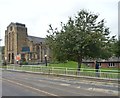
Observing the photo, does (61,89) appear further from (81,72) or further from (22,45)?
(22,45)

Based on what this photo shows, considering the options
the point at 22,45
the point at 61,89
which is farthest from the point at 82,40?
the point at 22,45

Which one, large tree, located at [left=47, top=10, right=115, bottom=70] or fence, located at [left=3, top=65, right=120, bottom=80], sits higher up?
large tree, located at [left=47, top=10, right=115, bottom=70]

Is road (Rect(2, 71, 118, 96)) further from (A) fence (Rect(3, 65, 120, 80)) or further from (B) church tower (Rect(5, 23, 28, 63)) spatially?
(B) church tower (Rect(5, 23, 28, 63))

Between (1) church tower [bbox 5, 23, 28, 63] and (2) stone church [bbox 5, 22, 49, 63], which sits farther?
(1) church tower [bbox 5, 23, 28, 63]

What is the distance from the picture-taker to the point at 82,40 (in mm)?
30891

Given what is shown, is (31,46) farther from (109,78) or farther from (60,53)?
(109,78)

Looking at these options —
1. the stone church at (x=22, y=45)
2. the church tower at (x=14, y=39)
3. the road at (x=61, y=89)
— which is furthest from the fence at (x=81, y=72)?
the church tower at (x=14, y=39)

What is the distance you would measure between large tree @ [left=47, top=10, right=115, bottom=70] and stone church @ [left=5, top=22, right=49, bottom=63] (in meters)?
66.1

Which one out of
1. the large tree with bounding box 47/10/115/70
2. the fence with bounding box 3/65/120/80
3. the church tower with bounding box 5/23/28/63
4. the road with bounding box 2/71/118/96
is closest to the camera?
the road with bounding box 2/71/118/96

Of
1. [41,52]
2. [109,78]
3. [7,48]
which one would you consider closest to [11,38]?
[7,48]

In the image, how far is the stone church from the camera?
101 meters

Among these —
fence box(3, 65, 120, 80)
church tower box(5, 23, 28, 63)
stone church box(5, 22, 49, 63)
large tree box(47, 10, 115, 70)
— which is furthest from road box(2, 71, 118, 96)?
church tower box(5, 23, 28, 63)

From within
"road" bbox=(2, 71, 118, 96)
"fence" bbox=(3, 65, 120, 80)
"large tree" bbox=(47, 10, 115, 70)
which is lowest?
"road" bbox=(2, 71, 118, 96)

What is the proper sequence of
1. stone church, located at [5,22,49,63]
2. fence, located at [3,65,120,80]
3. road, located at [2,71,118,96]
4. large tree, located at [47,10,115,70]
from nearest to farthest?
road, located at [2,71,118,96], fence, located at [3,65,120,80], large tree, located at [47,10,115,70], stone church, located at [5,22,49,63]
